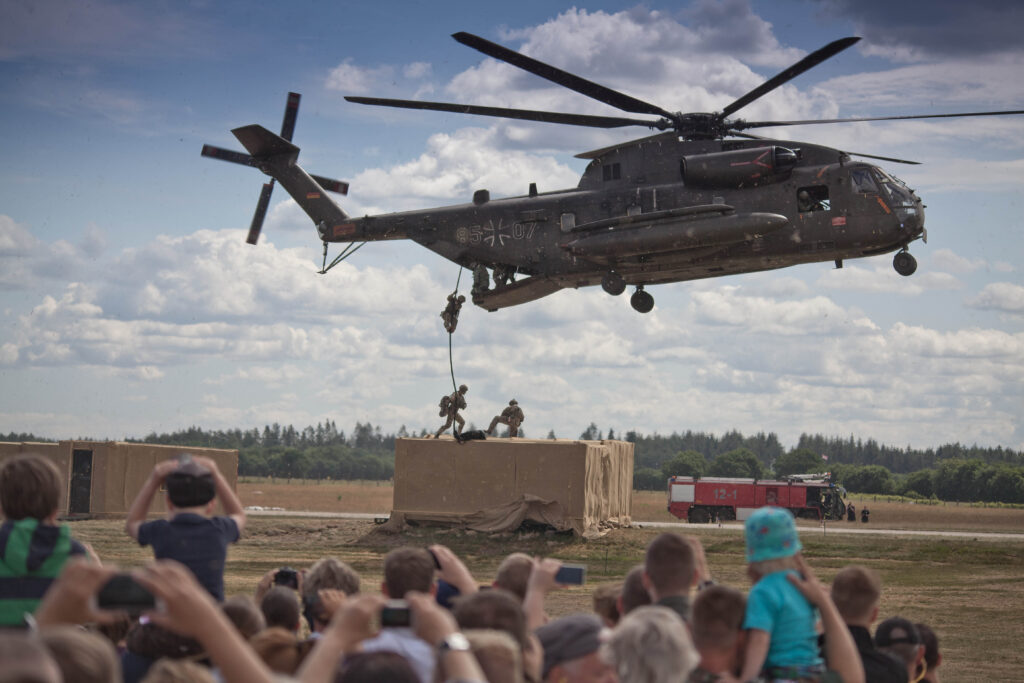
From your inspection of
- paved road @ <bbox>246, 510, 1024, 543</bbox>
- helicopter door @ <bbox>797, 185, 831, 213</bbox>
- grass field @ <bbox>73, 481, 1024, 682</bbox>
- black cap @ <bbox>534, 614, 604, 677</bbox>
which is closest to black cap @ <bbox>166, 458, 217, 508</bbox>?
black cap @ <bbox>534, 614, 604, 677</bbox>

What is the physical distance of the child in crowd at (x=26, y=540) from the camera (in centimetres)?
459

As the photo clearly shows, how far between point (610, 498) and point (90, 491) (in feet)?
39.1

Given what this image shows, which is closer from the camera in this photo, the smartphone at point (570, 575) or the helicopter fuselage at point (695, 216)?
the smartphone at point (570, 575)

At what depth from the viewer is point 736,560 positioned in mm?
21859

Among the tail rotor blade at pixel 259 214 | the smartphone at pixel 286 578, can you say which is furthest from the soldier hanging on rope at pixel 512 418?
the smartphone at pixel 286 578

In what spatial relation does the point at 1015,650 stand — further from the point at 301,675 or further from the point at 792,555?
the point at 301,675

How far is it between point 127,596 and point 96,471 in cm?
2337

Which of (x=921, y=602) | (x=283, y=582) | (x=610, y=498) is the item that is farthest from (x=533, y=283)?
(x=283, y=582)

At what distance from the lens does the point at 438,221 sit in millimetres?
22047

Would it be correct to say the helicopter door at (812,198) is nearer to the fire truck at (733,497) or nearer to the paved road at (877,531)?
the paved road at (877,531)

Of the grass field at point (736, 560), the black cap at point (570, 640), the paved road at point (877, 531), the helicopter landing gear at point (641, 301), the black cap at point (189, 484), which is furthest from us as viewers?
the paved road at point (877, 531)

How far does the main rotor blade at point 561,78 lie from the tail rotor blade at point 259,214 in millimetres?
10117

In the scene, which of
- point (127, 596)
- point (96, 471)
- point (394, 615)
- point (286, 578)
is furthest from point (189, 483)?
point (96, 471)

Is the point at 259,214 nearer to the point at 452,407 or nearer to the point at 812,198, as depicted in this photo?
the point at 452,407
